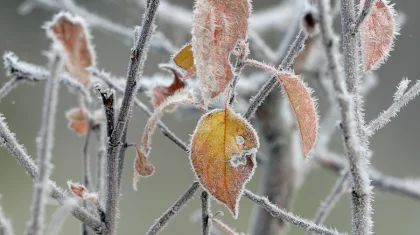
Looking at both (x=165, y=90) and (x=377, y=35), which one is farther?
(x=165, y=90)

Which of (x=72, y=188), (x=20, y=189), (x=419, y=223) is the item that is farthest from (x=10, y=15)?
(x=72, y=188)

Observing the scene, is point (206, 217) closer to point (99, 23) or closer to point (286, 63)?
point (286, 63)

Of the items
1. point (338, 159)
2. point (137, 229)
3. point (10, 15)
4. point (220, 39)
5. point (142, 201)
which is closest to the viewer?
point (220, 39)

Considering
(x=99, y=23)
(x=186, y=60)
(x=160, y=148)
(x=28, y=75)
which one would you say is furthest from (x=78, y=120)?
(x=160, y=148)

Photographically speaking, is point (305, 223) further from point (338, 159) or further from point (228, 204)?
point (338, 159)

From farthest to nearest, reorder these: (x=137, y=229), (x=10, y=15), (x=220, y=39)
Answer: (x=10, y=15)
(x=137, y=229)
(x=220, y=39)
